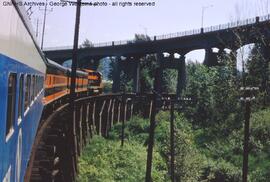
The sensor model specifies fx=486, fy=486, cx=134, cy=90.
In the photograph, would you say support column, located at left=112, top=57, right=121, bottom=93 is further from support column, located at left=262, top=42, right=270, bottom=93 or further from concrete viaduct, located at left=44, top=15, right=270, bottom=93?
support column, located at left=262, top=42, right=270, bottom=93

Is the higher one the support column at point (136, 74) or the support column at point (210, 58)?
the support column at point (210, 58)

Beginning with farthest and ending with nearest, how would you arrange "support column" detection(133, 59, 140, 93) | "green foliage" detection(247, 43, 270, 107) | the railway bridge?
1. "support column" detection(133, 59, 140, 93)
2. "green foliage" detection(247, 43, 270, 107)
3. the railway bridge

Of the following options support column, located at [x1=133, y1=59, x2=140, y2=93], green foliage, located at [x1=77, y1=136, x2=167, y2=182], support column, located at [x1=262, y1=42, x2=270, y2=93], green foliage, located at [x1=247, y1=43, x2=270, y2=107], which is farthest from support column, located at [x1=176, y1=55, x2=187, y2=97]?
green foliage, located at [x1=77, y1=136, x2=167, y2=182]

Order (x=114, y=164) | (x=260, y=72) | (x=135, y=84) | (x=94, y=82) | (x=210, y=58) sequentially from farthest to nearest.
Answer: (x=135, y=84)
(x=210, y=58)
(x=94, y=82)
(x=260, y=72)
(x=114, y=164)

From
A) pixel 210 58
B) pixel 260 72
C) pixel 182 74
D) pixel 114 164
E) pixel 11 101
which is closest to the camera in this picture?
pixel 11 101

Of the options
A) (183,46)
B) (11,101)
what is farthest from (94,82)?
(11,101)

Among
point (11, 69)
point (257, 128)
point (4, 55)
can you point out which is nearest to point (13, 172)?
point (11, 69)

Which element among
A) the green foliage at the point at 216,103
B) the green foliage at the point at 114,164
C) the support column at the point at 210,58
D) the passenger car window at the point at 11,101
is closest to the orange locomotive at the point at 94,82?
the green foliage at the point at 216,103

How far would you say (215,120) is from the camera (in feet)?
191

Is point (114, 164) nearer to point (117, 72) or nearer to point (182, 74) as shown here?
point (182, 74)

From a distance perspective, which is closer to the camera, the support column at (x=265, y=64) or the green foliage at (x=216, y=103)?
the green foliage at (x=216, y=103)

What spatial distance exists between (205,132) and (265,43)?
13351mm

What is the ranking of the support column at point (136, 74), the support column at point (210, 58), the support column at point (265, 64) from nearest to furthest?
the support column at point (265, 64) → the support column at point (210, 58) → the support column at point (136, 74)

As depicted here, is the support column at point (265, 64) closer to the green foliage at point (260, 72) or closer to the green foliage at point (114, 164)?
the green foliage at point (260, 72)
